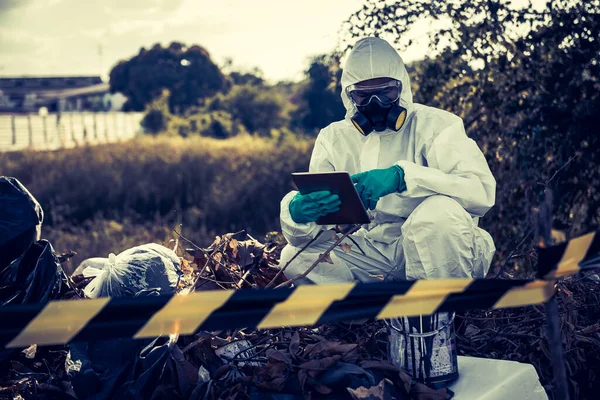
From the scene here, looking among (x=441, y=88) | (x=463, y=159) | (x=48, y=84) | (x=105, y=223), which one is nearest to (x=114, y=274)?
(x=463, y=159)

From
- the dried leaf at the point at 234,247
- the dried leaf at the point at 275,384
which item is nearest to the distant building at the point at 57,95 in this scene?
the dried leaf at the point at 234,247

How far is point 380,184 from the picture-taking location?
286 centimetres

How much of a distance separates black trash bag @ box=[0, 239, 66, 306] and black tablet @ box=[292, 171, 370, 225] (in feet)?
4.19

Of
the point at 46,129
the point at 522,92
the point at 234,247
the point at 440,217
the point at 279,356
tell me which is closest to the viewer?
the point at 279,356

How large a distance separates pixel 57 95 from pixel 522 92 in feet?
166

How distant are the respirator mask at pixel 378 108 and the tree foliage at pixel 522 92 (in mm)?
2072

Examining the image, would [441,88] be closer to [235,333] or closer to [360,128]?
[360,128]

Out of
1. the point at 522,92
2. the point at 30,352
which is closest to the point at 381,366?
the point at 30,352

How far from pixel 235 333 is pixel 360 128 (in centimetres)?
115

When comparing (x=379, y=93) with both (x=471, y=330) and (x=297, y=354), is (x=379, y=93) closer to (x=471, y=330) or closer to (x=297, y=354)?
(x=471, y=330)

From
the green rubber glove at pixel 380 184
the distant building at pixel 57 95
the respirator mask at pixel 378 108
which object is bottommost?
the distant building at pixel 57 95

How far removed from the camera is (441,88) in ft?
19.5

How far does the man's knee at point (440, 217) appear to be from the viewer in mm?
2775

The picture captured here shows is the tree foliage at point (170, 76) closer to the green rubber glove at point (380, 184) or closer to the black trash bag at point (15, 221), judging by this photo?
the black trash bag at point (15, 221)
